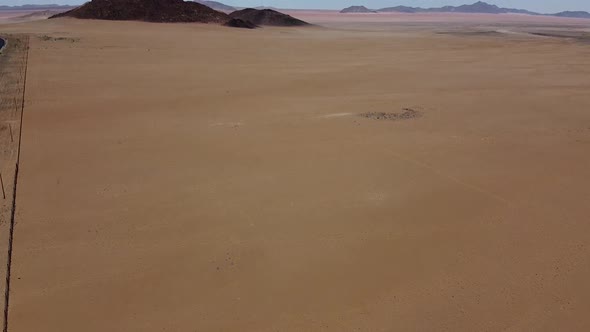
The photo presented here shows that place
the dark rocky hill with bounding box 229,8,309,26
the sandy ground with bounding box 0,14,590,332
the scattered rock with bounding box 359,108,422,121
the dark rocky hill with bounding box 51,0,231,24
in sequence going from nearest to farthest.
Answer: the sandy ground with bounding box 0,14,590,332 < the scattered rock with bounding box 359,108,422,121 < the dark rocky hill with bounding box 51,0,231,24 < the dark rocky hill with bounding box 229,8,309,26

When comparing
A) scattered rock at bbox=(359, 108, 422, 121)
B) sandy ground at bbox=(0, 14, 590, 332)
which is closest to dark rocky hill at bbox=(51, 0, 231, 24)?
sandy ground at bbox=(0, 14, 590, 332)

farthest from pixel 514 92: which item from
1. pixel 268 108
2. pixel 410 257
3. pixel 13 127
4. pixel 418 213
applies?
pixel 13 127

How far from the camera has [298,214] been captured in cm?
472

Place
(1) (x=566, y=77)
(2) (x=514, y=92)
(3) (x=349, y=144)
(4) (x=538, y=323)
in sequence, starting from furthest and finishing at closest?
(1) (x=566, y=77)
(2) (x=514, y=92)
(3) (x=349, y=144)
(4) (x=538, y=323)

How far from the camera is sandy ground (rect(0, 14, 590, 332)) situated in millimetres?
3365

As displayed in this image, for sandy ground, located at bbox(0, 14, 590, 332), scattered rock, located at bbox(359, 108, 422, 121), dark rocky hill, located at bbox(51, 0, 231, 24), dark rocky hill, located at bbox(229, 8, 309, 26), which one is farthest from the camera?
dark rocky hill, located at bbox(229, 8, 309, 26)

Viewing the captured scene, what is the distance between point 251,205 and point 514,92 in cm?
912

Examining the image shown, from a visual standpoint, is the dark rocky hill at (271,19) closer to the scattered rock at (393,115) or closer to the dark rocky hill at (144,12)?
the dark rocky hill at (144,12)

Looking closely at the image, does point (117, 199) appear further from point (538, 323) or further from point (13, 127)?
point (538, 323)

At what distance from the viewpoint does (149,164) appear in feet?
19.5

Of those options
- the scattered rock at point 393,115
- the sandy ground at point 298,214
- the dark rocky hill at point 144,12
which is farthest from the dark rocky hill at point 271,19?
the scattered rock at point 393,115

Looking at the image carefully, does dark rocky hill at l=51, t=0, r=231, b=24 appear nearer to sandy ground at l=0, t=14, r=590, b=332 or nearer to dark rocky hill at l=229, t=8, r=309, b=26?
dark rocky hill at l=229, t=8, r=309, b=26

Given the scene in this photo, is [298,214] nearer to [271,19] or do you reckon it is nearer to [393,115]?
[393,115]

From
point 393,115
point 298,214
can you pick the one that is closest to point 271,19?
point 393,115
